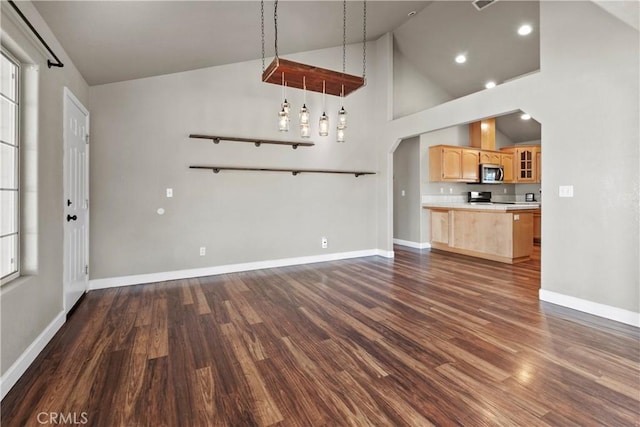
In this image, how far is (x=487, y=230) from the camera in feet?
17.9

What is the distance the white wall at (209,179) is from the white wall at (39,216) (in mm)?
1112

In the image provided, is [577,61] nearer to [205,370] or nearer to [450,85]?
[450,85]

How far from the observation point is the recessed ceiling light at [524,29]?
4802 millimetres

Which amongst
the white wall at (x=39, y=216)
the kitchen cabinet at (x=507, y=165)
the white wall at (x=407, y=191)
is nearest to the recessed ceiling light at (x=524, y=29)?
the white wall at (x=407, y=191)

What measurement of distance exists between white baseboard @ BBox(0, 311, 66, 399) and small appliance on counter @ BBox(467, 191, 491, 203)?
7416 millimetres

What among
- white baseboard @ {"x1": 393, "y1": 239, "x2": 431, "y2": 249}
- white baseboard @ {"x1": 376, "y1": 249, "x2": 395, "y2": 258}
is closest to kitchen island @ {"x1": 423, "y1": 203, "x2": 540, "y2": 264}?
white baseboard @ {"x1": 393, "y1": 239, "x2": 431, "y2": 249}

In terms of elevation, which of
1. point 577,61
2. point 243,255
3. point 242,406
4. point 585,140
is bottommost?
point 242,406

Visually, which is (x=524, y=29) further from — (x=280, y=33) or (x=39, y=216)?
(x=39, y=216)

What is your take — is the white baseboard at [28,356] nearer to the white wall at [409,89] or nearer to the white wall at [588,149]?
the white wall at [588,149]

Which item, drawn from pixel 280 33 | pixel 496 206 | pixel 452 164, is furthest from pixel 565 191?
pixel 280 33

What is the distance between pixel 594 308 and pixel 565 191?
1.16 meters

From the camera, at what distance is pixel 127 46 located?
2.94 m

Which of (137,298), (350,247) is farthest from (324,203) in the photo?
(137,298)

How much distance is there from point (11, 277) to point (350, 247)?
173 inches
